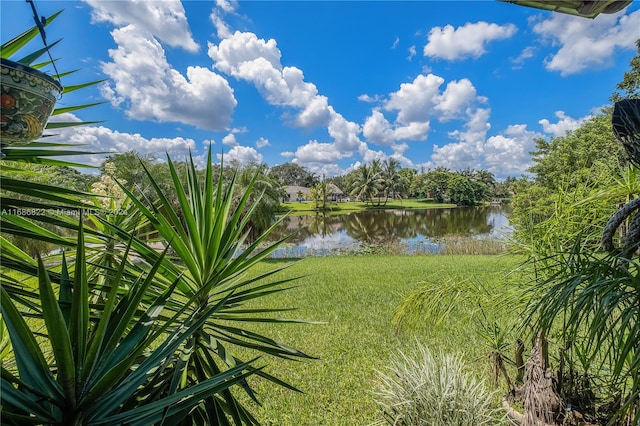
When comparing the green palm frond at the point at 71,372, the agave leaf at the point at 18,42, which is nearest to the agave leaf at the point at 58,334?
the green palm frond at the point at 71,372

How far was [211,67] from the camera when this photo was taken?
6.87ft

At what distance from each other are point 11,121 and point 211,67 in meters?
1.72

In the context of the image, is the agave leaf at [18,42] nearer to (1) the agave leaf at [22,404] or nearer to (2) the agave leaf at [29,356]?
(2) the agave leaf at [29,356]

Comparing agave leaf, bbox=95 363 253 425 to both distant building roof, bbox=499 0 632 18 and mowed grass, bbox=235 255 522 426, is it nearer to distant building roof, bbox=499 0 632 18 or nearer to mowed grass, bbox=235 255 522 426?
mowed grass, bbox=235 255 522 426

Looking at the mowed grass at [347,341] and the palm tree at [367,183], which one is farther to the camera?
the palm tree at [367,183]

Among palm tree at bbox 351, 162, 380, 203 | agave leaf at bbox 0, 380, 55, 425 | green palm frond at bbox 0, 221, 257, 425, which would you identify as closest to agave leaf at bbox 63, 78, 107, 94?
green palm frond at bbox 0, 221, 257, 425

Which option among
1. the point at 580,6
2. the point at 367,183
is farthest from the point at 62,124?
the point at 367,183

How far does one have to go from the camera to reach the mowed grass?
9.01ft

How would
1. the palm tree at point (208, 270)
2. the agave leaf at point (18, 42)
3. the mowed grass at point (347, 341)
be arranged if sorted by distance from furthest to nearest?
the mowed grass at point (347, 341)
the palm tree at point (208, 270)
the agave leaf at point (18, 42)

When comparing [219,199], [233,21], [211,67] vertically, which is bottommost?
[219,199]

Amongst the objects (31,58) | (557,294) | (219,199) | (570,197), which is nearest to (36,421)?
(31,58)

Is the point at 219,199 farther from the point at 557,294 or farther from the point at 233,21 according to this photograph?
the point at 557,294

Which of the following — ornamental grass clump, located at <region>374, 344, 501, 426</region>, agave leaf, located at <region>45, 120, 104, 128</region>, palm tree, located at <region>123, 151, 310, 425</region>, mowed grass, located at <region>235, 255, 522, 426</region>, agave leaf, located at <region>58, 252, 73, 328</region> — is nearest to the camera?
agave leaf, located at <region>58, 252, 73, 328</region>

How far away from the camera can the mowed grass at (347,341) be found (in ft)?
9.01
